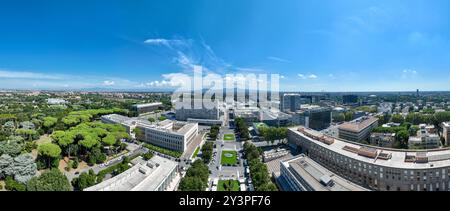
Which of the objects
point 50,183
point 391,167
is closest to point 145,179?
point 50,183

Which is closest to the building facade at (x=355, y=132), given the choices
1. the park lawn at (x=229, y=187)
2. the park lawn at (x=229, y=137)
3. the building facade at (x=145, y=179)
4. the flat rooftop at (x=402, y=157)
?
the flat rooftop at (x=402, y=157)

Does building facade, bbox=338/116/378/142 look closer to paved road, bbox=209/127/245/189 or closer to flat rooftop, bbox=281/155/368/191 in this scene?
paved road, bbox=209/127/245/189

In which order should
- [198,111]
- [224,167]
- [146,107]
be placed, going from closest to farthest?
[224,167], [198,111], [146,107]

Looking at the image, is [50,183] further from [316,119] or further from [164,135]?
[316,119]

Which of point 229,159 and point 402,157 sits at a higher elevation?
point 402,157

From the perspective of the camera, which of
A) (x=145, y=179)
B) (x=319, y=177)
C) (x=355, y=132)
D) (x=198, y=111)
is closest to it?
(x=145, y=179)

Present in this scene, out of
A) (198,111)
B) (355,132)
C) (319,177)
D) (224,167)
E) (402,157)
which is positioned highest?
(198,111)

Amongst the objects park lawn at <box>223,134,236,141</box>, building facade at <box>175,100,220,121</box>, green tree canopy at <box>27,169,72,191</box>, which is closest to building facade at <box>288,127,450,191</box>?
park lawn at <box>223,134,236,141</box>

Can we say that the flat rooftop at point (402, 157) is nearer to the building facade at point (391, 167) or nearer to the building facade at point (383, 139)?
the building facade at point (391, 167)

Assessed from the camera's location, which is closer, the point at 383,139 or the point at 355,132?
the point at 383,139
